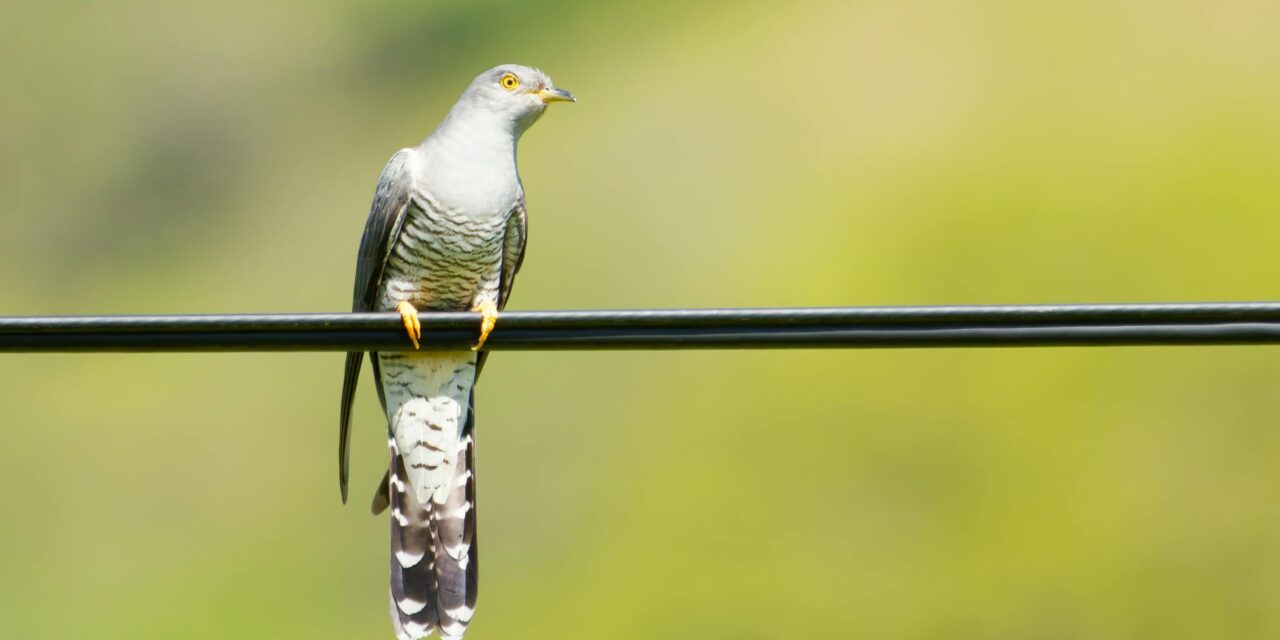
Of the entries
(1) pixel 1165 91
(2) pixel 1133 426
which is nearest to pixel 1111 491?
(2) pixel 1133 426

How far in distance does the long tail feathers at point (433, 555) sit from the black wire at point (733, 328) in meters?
1.84

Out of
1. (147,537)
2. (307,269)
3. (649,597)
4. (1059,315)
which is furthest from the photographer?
(307,269)

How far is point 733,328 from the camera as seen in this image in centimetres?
253

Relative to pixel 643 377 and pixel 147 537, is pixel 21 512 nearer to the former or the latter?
pixel 147 537

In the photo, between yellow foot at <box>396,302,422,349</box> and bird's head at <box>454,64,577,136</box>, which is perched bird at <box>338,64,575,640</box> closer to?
bird's head at <box>454,64,577,136</box>

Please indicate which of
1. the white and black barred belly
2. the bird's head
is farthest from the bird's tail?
the bird's head

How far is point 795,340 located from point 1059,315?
46 cm

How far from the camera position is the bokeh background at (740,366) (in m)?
15.7

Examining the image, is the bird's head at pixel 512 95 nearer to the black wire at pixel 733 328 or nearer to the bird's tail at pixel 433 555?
the bird's tail at pixel 433 555

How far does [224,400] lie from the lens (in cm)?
1878

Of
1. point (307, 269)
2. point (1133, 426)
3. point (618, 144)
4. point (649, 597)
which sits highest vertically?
point (618, 144)

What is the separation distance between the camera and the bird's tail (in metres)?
4.36

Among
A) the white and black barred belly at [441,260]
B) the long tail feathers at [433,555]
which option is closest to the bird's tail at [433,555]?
the long tail feathers at [433,555]

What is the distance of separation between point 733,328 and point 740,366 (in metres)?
15.3
